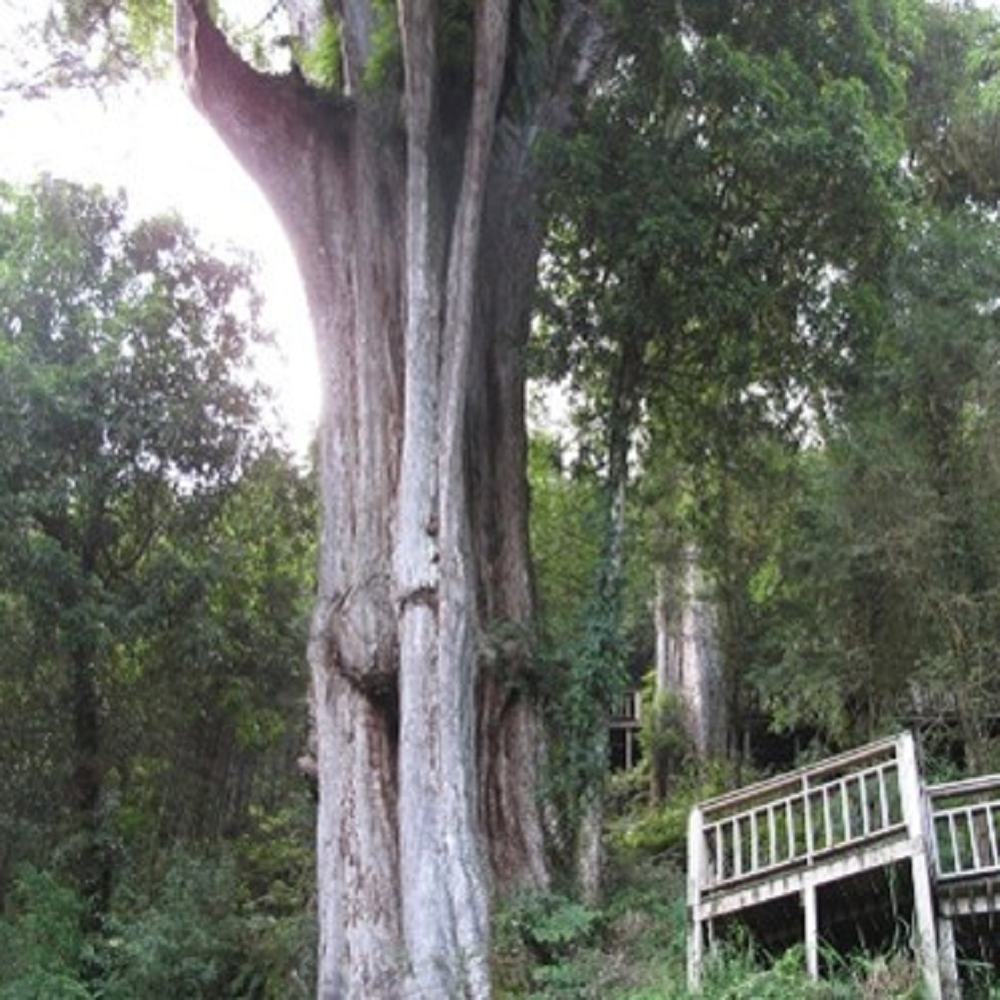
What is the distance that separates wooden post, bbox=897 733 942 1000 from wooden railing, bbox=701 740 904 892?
0.29 feet

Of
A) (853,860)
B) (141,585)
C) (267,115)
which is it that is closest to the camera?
(853,860)

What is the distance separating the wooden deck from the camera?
734 centimetres

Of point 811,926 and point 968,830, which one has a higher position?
point 968,830

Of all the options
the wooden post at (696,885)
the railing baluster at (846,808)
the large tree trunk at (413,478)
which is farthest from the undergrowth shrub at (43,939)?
the railing baluster at (846,808)

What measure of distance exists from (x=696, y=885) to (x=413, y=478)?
3.16m

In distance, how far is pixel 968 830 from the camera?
26.5 feet

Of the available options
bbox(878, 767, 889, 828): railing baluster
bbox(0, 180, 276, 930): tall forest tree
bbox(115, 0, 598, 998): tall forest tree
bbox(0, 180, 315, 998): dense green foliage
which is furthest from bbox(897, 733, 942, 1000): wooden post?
bbox(0, 180, 276, 930): tall forest tree

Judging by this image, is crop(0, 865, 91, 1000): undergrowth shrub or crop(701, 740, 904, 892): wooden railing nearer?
crop(701, 740, 904, 892): wooden railing

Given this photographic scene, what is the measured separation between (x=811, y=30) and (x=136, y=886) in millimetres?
9307

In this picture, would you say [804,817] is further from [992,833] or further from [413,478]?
[413,478]

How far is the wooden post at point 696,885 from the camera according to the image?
310 inches

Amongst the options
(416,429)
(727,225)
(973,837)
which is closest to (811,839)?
(973,837)

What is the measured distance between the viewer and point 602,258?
36.3ft

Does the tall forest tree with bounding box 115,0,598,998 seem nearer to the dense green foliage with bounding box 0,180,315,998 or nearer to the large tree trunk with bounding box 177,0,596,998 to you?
the large tree trunk with bounding box 177,0,596,998
